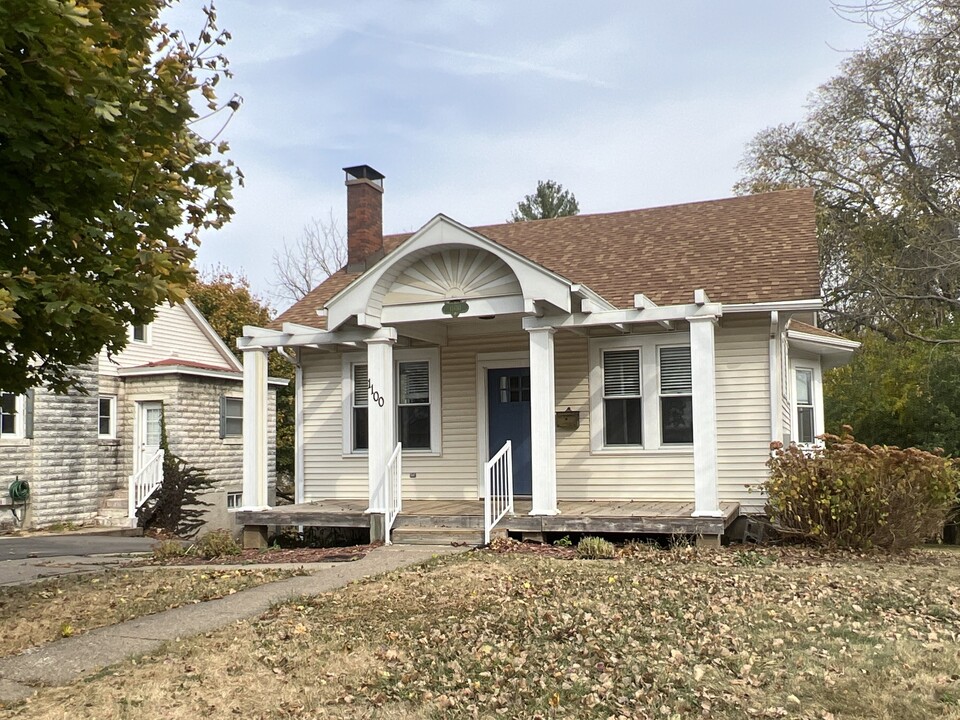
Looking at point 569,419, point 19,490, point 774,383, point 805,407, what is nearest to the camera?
point 774,383

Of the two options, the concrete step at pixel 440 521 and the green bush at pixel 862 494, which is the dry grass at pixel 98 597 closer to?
the concrete step at pixel 440 521

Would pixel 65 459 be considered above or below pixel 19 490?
above

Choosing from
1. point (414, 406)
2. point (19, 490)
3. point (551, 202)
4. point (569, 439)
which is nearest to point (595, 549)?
point (569, 439)

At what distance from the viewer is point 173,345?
83.8 feet

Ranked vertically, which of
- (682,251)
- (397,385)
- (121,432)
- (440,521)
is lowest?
(440,521)

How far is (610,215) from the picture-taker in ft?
57.4

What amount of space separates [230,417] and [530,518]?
47.7ft

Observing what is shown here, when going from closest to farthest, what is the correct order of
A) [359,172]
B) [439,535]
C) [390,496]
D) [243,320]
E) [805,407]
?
[439,535] → [390,496] → [805,407] → [359,172] → [243,320]

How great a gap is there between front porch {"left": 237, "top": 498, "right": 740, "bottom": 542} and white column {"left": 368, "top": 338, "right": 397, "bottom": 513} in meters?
0.45

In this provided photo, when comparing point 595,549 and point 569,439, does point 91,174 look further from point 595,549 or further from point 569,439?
point 569,439

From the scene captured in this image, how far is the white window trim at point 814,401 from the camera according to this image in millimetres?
14893

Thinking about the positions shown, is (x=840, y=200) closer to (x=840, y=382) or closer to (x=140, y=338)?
(x=840, y=382)

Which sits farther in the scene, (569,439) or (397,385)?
(397,385)

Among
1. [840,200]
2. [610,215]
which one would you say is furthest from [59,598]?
[840,200]
